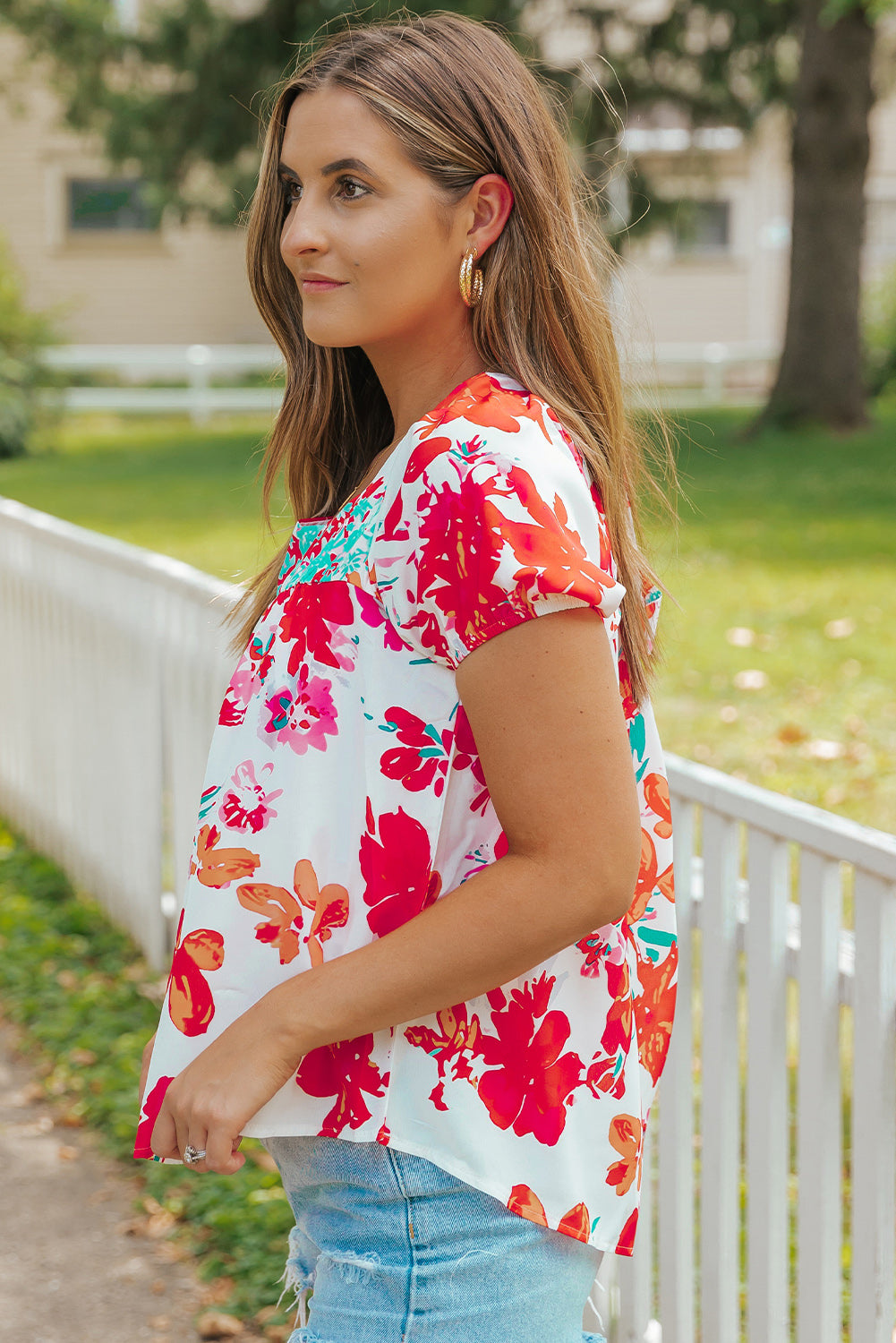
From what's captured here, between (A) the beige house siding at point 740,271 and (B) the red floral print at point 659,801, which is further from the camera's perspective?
(A) the beige house siding at point 740,271

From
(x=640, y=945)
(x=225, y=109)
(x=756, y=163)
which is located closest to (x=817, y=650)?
(x=640, y=945)

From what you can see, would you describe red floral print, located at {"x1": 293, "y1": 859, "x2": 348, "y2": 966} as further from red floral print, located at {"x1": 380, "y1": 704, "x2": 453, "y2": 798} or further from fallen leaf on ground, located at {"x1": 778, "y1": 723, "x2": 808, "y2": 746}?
fallen leaf on ground, located at {"x1": 778, "y1": 723, "x2": 808, "y2": 746}

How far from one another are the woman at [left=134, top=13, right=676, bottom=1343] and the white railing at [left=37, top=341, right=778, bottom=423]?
56.3ft

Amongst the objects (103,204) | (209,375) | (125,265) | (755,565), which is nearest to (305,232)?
(755,565)

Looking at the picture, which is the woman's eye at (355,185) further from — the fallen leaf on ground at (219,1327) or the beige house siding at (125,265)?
the beige house siding at (125,265)

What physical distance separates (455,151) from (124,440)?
18.2m

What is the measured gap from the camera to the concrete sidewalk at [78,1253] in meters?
3.16

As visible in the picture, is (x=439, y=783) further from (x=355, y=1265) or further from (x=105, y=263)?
(x=105, y=263)

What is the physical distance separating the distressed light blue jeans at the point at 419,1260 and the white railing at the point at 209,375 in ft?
56.9

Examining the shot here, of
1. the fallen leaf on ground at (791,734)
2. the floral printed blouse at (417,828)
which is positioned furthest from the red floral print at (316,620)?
the fallen leaf on ground at (791,734)

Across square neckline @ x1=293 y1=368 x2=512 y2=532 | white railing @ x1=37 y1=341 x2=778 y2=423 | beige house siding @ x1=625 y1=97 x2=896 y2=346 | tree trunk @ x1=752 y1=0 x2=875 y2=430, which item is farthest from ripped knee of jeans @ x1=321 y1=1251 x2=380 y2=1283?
beige house siding @ x1=625 y1=97 x2=896 y2=346

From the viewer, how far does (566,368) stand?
4.66 ft

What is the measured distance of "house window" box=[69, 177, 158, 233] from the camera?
90.6ft

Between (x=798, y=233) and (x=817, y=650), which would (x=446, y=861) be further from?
(x=798, y=233)
